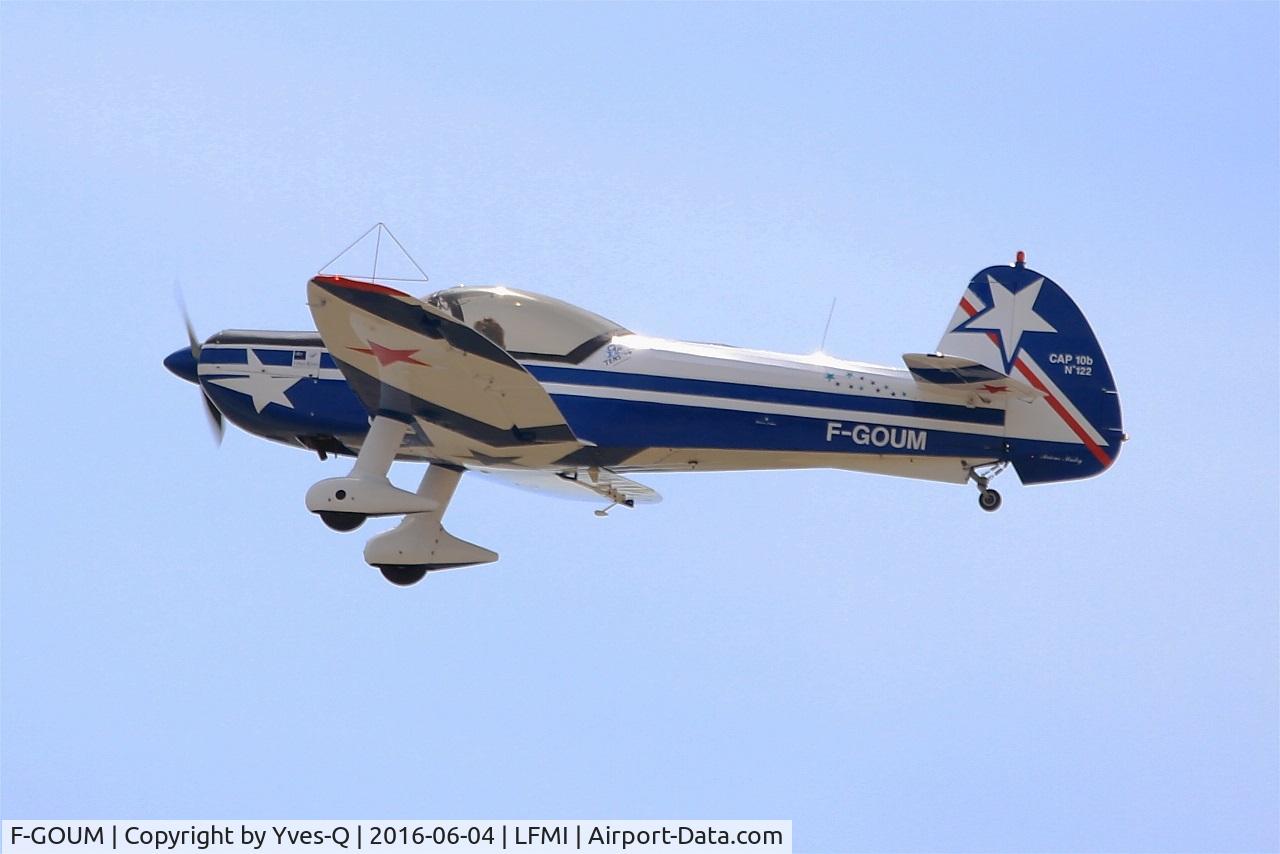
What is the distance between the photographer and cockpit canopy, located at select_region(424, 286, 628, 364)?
1512cm

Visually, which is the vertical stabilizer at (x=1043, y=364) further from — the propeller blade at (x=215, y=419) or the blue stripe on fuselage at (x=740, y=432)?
the propeller blade at (x=215, y=419)

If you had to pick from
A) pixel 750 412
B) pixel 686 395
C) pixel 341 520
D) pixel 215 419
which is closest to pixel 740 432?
pixel 750 412

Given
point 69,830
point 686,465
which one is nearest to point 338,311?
point 686,465

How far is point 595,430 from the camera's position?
1508cm

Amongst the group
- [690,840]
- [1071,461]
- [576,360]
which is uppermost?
[576,360]

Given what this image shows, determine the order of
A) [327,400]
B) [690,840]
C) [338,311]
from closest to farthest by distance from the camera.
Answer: [690,840] < [338,311] < [327,400]

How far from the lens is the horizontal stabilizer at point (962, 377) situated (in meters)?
14.4

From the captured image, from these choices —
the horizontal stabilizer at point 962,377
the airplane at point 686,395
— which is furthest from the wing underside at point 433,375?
the horizontal stabilizer at point 962,377

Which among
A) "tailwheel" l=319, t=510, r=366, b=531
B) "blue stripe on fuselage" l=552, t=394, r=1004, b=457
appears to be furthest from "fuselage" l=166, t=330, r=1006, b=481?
"tailwheel" l=319, t=510, r=366, b=531

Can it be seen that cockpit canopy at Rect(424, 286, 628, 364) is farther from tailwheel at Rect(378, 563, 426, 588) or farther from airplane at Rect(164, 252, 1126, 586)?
tailwheel at Rect(378, 563, 426, 588)

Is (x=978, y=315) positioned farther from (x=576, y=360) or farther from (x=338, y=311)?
(x=338, y=311)

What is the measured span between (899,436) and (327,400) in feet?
16.1

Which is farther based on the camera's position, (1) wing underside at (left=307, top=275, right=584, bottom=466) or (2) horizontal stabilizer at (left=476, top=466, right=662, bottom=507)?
(2) horizontal stabilizer at (left=476, top=466, right=662, bottom=507)

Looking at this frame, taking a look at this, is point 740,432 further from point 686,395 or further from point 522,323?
point 522,323
